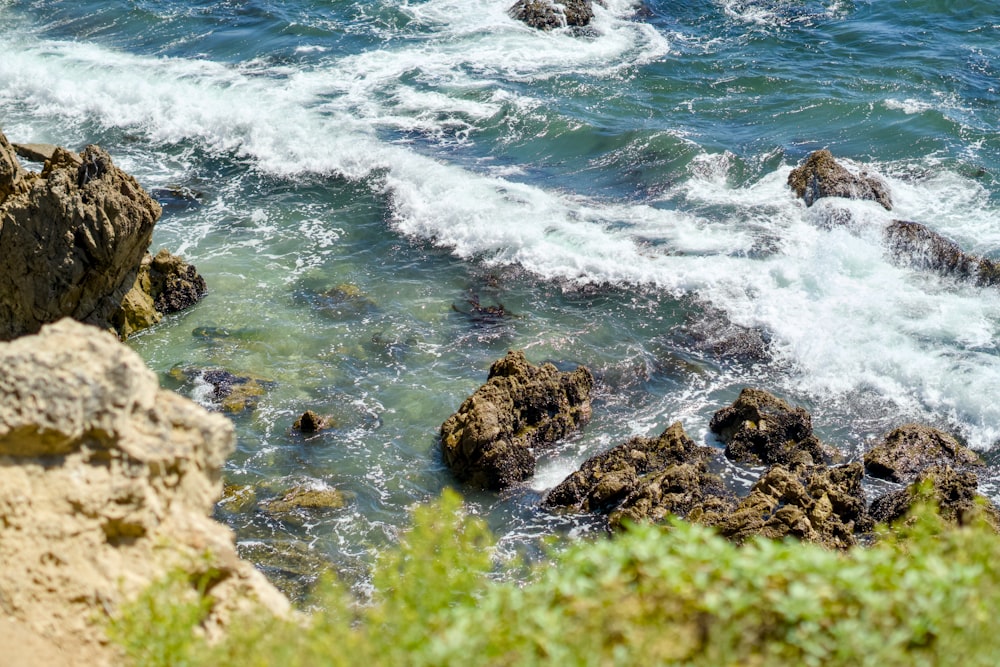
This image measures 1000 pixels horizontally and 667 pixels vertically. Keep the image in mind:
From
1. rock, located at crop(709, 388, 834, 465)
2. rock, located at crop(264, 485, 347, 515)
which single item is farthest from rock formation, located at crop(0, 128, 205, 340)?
rock, located at crop(709, 388, 834, 465)

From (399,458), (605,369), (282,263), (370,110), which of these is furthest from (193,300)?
(370,110)

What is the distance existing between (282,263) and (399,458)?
757 cm

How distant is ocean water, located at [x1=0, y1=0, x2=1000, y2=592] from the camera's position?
16531 millimetres

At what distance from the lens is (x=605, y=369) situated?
17.8 meters

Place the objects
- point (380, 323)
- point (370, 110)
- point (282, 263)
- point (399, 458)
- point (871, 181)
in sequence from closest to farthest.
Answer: point (399, 458), point (380, 323), point (282, 263), point (871, 181), point (370, 110)

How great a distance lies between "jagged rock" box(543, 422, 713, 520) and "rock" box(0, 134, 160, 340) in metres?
8.06

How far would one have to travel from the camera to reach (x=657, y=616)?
5.89m

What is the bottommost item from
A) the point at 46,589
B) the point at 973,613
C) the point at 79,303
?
the point at 79,303

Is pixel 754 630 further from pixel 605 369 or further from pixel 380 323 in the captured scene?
pixel 380 323

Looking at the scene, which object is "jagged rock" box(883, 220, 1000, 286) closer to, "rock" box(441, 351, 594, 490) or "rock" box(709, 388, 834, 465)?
"rock" box(709, 388, 834, 465)

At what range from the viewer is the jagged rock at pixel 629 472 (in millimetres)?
13844

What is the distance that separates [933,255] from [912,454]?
7403 mm

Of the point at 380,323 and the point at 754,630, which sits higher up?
the point at 754,630

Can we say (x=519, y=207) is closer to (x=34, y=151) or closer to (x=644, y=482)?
(x=34, y=151)
